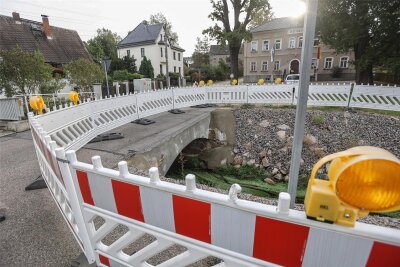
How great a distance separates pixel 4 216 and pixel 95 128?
3.43 m

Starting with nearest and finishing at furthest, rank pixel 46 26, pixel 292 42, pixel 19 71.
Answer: pixel 19 71, pixel 46 26, pixel 292 42

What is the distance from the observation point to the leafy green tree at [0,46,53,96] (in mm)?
9344

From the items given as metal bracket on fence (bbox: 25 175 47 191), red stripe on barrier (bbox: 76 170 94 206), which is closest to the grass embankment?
metal bracket on fence (bbox: 25 175 47 191)

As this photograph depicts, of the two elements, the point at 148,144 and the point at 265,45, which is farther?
the point at 265,45

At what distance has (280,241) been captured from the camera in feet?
4.00

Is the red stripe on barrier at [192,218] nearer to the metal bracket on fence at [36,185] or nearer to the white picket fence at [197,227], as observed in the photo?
the white picket fence at [197,227]

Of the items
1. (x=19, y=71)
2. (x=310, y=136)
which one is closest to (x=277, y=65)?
(x=310, y=136)

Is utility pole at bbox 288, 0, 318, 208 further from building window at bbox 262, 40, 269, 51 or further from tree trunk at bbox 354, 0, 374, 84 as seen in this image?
building window at bbox 262, 40, 269, 51

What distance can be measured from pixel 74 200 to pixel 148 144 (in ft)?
11.6

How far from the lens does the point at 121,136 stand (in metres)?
6.22

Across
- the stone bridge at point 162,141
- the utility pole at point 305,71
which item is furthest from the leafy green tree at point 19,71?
the utility pole at point 305,71

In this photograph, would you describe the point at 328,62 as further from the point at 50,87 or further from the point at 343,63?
the point at 50,87

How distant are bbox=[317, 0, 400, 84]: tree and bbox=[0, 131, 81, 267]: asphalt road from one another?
60.6 ft

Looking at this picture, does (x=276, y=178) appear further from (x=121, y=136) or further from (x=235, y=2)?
(x=235, y=2)
